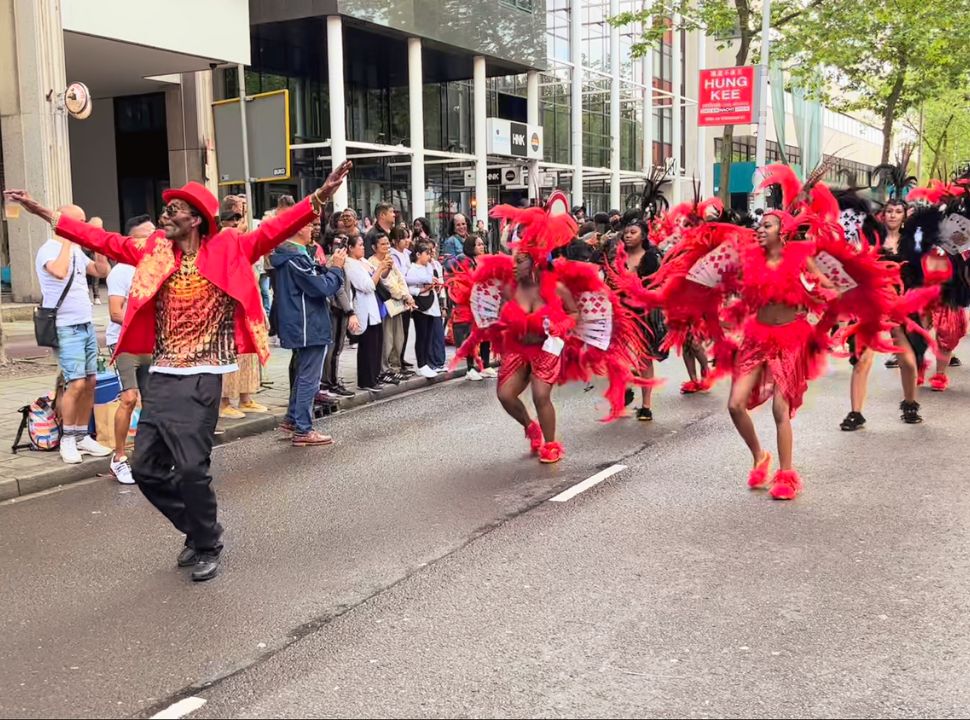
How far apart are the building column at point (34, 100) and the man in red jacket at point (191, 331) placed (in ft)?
39.3

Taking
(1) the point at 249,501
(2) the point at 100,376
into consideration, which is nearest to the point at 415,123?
(2) the point at 100,376

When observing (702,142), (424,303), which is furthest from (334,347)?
(702,142)

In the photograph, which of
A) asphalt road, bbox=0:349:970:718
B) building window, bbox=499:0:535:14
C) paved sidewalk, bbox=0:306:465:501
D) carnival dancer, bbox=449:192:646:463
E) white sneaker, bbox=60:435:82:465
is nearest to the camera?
asphalt road, bbox=0:349:970:718

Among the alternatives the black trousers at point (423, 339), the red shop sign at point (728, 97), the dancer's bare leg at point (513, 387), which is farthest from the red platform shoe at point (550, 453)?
the red shop sign at point (728, 97)

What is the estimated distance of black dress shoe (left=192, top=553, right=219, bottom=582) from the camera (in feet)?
16.9

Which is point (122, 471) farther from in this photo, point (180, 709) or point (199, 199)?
point (180, 709)

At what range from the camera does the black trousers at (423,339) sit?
40.6 feet

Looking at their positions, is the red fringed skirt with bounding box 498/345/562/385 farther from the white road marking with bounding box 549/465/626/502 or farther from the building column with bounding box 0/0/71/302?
the building column with bounding box 0/0/71/302

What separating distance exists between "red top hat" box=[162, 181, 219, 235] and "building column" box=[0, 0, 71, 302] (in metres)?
12.0

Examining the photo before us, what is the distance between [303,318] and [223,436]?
4.33ft

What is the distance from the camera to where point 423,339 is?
1243 centimetres

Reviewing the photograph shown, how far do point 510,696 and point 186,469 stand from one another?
86.7 inches

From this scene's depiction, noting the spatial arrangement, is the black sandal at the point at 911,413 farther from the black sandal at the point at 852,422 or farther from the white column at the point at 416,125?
the white column at the point at 416,125

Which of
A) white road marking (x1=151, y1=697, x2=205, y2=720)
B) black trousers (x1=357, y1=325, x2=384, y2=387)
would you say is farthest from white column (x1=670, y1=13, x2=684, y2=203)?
white road marking (x1=151, y1=697, x2=205, y2=720)
